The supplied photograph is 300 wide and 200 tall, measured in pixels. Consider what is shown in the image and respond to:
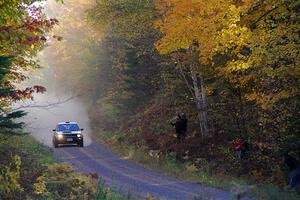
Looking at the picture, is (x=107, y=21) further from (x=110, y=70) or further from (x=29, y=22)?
(x=110, y=70)

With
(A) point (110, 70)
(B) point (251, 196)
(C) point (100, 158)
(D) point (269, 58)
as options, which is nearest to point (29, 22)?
(D) point (269, 58)

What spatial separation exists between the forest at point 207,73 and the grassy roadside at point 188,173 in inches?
18.5

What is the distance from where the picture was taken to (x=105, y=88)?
163 ft

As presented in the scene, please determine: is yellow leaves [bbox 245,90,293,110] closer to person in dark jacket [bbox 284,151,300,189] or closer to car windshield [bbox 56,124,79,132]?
person in dark jacket [bbox 284,151,300,189]

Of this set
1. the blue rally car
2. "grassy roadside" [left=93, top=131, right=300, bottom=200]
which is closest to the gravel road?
"grassy roadside" [left=93, top=131, right=300, bottom=200]

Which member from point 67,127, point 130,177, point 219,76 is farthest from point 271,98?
point 67,127

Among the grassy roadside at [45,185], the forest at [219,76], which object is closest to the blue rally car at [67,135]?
the forest at [219,76]

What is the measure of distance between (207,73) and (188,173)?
4.62 m

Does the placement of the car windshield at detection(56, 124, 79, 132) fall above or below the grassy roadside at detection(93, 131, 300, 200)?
above

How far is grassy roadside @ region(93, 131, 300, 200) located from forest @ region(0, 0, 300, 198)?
Answer: 0.47 meters

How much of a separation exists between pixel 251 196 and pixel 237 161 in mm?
5561

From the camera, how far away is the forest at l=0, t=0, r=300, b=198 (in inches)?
611

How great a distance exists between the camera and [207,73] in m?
21.8

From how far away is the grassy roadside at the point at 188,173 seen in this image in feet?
49.4
